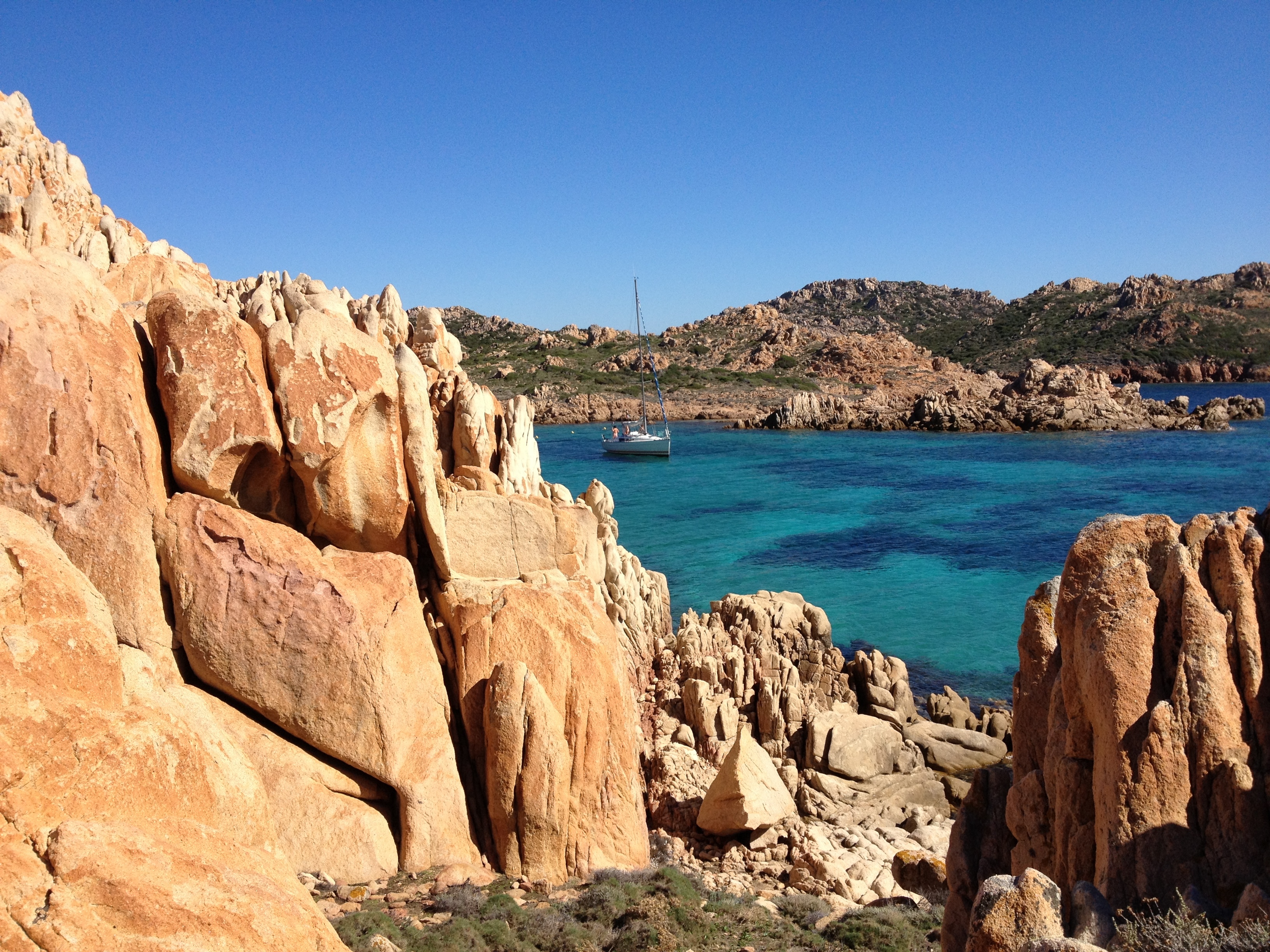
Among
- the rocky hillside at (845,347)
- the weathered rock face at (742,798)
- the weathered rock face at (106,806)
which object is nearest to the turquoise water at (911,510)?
the weathered rock face at (742,798)

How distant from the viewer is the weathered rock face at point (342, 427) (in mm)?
9172

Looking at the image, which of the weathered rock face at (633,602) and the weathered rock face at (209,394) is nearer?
the weathered rock face at (209,394)

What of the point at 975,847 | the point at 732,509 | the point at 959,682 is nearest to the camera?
the point at 975,847

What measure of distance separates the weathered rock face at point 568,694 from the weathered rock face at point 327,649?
39 centimetres

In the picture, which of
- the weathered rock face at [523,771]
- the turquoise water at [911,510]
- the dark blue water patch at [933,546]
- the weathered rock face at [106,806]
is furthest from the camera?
the dark blue water patch at [933,546]

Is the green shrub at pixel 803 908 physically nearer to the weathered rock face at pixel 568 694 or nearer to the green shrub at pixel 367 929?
the weathered rock face at pixel 568 694

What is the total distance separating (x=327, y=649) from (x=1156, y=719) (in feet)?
23.7

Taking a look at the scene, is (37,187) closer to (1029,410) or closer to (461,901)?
(461,901)

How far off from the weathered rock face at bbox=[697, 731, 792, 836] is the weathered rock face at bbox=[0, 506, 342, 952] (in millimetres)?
8701

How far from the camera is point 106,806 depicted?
4863mm

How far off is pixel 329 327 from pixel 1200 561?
8324 mm

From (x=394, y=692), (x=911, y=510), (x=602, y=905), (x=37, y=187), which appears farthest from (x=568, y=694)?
(x=911, y=510)

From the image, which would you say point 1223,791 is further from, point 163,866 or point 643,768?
point 643,768

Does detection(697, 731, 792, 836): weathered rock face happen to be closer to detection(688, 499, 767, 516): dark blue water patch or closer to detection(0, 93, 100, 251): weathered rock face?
detection(0, 93, 100, 251): weathered rock face
